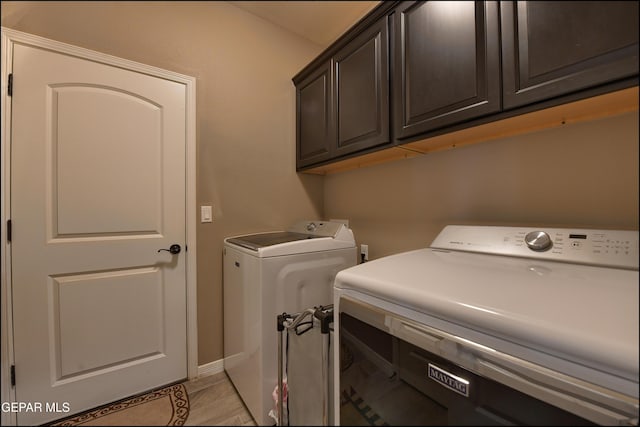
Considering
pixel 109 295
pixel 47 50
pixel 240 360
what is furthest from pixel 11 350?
pixel 47 50

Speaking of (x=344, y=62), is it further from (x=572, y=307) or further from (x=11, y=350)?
(x=11, y=350)

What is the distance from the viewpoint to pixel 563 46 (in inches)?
30.2

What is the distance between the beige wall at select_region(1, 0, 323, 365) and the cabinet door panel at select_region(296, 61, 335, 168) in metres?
0.10

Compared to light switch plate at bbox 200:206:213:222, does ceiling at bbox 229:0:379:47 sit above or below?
above

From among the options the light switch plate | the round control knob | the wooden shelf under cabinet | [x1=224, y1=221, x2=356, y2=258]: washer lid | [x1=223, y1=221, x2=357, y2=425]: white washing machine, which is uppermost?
the wooden shelf under cabinet

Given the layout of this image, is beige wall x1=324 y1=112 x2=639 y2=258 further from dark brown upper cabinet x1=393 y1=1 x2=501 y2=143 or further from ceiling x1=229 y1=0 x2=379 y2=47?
ceiling x1=229 y1=0 x2=379 y2=47

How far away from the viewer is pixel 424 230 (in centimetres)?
147

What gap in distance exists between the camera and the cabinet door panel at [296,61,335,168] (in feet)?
5.60

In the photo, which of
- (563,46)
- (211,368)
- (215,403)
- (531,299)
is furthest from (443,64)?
(211,368)

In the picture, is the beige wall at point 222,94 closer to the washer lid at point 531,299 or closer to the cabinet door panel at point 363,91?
the cabinet door panel at point 363,91

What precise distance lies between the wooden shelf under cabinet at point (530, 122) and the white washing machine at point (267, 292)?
0.61 m

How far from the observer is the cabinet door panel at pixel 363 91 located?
130 centimetres

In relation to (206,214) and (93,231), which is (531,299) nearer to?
(206,214)

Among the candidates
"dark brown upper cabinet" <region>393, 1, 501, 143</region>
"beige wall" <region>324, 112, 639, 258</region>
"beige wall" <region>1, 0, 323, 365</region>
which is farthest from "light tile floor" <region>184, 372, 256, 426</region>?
"dark brown upper cabinet" <region>393, 1, 501, 143</region>
